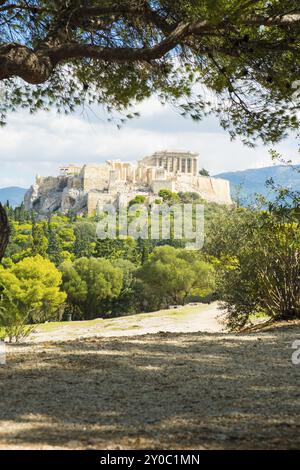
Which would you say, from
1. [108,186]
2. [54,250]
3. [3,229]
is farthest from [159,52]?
[108,186]

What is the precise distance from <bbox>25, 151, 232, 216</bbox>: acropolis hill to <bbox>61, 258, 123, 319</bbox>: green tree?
162 feet

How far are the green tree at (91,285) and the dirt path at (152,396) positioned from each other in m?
45.9

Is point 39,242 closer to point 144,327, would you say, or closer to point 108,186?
point 144,327

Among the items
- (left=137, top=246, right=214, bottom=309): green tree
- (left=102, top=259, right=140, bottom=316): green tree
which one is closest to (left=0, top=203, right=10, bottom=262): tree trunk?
(left=137, top=246, right=214, bottom=309): green tree

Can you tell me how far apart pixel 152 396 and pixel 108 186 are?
4326 inches

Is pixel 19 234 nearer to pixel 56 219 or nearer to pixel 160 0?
pixel 56 219

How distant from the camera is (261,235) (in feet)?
34.3

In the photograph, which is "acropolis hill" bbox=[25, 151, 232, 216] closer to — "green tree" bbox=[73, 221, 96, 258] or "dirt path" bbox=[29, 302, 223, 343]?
"green tree" bbox=[73, 221, 96, 258]

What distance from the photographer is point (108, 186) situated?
113m

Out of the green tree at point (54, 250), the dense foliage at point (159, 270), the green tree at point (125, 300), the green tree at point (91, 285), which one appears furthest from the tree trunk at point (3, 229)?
the green tree at point (54, 250)

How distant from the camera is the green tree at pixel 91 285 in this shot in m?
52.3

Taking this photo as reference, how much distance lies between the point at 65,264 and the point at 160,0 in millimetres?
50246

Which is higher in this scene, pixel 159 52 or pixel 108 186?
pixel 108 186
